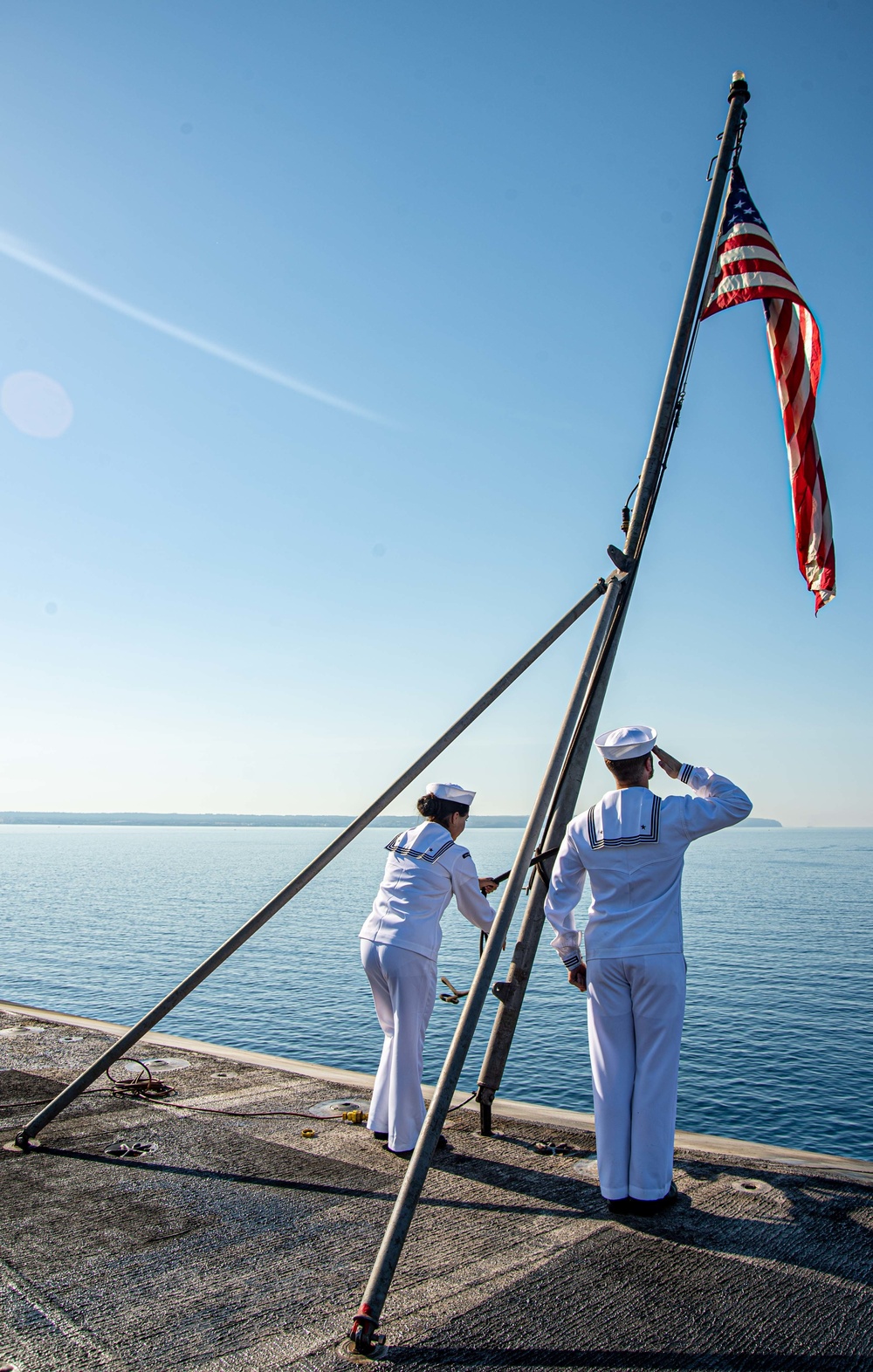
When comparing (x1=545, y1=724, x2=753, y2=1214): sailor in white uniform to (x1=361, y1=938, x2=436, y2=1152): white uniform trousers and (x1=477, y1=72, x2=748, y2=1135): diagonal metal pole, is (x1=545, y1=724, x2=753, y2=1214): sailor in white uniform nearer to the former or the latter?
(x1=477, y1=72, x2=748, y2=1135): diagonal metal pole

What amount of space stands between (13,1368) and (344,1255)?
141cm

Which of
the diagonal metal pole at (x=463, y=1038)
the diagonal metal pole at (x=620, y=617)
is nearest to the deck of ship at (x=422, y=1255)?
the diagonal metal pole at (x=463, y=1038)

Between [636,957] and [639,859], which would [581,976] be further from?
[639,859]

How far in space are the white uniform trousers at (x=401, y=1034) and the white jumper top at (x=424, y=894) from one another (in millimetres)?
91

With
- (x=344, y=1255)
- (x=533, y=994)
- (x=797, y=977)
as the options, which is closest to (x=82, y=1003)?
(x=533, y=994)

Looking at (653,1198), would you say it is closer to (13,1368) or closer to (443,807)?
(443,807)

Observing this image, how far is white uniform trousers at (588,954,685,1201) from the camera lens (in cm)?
445

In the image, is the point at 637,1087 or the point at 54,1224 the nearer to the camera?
the point at 54,1224

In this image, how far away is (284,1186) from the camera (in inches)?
189

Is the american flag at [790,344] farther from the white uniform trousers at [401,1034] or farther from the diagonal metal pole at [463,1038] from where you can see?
the white uniform trousers at [401,1034]

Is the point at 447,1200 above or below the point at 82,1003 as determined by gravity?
above

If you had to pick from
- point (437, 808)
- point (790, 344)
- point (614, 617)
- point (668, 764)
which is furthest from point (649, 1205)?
point (790, 344)

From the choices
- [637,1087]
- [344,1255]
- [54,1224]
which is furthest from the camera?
[637,1087]

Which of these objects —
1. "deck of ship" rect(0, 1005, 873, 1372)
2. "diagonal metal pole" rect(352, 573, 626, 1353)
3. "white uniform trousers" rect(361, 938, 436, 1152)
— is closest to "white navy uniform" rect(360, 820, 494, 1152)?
"white uniform trousers" rect(361, 938, 436, 1152)
